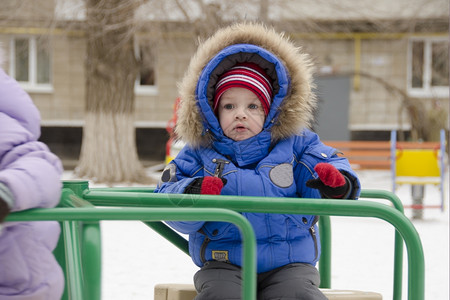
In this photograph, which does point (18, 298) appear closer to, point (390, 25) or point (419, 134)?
point (419, 134)

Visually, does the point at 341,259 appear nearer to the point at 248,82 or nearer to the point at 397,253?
the point at 397,253

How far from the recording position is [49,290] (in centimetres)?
174

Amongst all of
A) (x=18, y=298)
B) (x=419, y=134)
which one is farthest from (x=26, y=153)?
(x=419, y=134)

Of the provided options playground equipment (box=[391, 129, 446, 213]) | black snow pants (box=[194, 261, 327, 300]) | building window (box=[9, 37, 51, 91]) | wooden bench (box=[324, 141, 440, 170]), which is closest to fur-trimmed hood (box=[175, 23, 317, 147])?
black snow pants (box=[194, 261, 327, 300])

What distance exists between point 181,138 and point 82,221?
79 centimetres

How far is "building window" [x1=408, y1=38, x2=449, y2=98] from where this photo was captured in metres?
15.0

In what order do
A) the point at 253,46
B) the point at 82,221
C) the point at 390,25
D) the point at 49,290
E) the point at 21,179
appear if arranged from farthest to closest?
1. the point at 390,25
2. the point at 253,46
3. the point at 49,290
4. the point at 82,221
5. the point at 21,179

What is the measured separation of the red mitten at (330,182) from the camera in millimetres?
1742

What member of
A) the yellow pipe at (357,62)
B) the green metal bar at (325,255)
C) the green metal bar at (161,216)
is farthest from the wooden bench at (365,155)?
the green metal bar at (161,216)

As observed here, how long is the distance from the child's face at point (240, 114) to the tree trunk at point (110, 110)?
7120 mm

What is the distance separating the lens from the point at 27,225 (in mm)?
1654

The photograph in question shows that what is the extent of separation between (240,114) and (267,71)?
0.19 meters

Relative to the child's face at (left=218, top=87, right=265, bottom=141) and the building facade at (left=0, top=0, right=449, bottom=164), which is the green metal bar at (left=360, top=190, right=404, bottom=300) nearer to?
the child's face at (left=218, top=87, right=265, bottom=141)

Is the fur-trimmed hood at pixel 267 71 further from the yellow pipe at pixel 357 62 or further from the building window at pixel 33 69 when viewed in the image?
the building window at pixel 33 69
